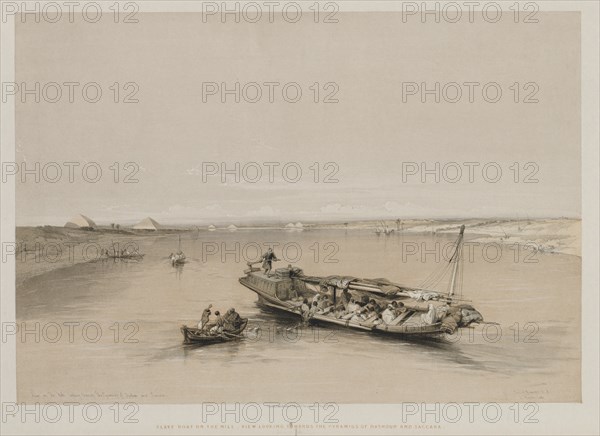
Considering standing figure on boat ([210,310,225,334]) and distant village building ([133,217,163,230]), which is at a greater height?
distant village building ([133,217,163,230])

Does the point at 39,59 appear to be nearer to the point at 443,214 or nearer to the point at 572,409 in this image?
the point at 443,214

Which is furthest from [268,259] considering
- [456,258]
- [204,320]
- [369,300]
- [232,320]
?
[456,258]

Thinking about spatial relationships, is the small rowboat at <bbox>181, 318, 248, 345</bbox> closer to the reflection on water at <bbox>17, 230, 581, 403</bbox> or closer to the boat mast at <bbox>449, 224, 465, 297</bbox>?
the reflection on water at <bbox>17, 230, 581, 403</bbox>

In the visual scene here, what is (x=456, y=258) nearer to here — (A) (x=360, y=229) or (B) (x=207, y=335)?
(A) (x=360, y=229)

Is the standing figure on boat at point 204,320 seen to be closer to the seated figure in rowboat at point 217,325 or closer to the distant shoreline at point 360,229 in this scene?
the seated figure in rowboat at point 217,325

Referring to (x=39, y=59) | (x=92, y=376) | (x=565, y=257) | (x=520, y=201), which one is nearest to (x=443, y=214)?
(x=520, y=201)

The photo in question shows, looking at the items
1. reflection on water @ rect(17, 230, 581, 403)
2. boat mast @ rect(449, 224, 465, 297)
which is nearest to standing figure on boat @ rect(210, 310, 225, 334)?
reflection on water @ rect(17, 230, 581, 403)

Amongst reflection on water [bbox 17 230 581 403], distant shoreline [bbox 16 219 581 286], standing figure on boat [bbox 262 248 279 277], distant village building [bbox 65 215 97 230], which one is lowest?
reflection on water [bbox 17 230 581 403]
